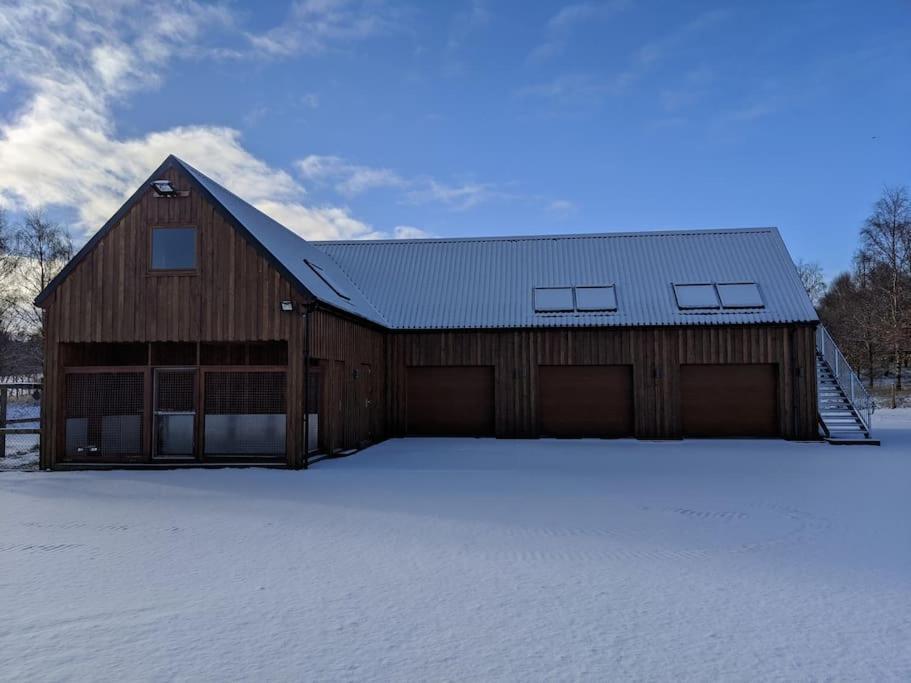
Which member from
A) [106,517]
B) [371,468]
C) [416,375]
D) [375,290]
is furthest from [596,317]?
[106,517]

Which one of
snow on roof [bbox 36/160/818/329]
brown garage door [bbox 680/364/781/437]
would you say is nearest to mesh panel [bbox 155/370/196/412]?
snow on roof [bbox 36/160/818/329]

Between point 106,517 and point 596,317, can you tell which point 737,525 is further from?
point 596,317

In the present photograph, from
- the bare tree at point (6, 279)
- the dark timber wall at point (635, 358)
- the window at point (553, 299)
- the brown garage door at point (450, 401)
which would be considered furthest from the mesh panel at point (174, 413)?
the bare tree at point (6, 279)

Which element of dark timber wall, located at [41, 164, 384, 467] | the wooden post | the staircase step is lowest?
the staircase step

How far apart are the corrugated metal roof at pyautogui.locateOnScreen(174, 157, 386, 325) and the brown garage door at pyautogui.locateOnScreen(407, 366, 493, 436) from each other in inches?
88.1

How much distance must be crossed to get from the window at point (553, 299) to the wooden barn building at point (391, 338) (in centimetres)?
6

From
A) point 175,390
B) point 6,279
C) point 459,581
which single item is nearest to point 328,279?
point 175,390

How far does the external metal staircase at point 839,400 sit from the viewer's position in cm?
1754

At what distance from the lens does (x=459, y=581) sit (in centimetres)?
564

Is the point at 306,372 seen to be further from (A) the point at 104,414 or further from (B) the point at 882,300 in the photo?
(B) the point at 882,300

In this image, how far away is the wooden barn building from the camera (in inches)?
548

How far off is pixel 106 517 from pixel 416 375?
40.3 ft

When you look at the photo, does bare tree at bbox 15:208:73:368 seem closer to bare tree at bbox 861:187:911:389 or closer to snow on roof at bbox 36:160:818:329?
snow on roof at bbox 36:160:818:329

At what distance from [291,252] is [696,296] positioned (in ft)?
38.0
